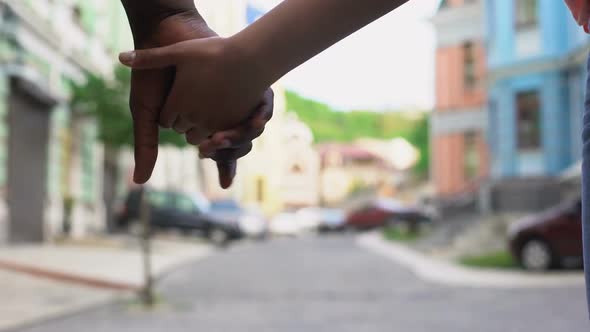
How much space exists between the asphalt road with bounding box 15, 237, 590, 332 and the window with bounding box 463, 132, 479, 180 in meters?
16.3

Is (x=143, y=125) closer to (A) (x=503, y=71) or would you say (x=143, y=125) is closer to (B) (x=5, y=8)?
(B) (x=5, y=8)

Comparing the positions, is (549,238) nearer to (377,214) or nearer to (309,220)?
(377,214)

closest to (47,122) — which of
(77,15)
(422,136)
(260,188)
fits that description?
(77,15)

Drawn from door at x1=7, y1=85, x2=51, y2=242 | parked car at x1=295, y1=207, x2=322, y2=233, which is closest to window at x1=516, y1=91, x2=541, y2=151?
door at x1=7, y1=85, x2=51, y2=242

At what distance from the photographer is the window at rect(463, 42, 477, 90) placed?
28.6 m

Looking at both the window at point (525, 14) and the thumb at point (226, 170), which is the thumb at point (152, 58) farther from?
the window at point (525, 14)

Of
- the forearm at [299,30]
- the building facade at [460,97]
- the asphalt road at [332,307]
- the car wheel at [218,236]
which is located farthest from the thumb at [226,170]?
the building facade at [460,97]

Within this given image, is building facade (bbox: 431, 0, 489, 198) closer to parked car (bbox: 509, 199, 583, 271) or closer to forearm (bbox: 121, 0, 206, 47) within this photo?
parked car (bbox: 509, 199, 583, 271)

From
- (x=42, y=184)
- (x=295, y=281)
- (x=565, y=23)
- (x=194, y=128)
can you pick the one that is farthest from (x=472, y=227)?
(x=194, y=128)

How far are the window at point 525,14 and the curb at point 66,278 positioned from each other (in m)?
Answer: 13.5

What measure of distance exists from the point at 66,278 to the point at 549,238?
760 cm

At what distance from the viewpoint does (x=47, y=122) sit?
18078 mm

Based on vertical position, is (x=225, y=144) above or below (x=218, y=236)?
above

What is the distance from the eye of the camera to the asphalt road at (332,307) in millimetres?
7691
